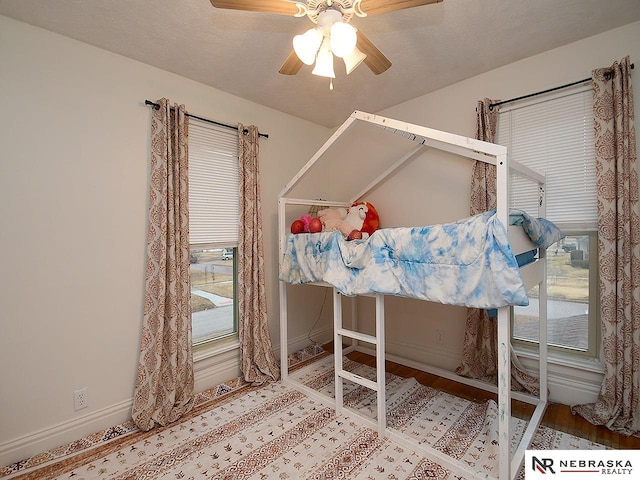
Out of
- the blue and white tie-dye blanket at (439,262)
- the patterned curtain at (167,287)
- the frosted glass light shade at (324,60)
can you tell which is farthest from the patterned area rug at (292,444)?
the frosted glass light shade at (324,60)

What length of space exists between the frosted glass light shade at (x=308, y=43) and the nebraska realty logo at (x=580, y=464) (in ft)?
7.03

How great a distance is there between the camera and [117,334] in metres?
2.04

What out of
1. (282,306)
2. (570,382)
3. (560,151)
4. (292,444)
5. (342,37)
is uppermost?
(342,37)

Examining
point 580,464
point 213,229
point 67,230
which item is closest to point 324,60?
point 213,229

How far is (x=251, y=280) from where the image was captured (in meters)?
2.66

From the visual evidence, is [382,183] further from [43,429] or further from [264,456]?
[43,429]

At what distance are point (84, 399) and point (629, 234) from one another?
3483 millimetres

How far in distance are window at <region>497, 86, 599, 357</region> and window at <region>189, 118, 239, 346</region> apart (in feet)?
7.47

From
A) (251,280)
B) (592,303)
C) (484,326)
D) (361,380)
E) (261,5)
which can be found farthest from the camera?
(251,280)

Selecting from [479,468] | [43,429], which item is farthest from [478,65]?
[43,429]

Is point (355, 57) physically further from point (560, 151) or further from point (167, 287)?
point (167, 287)

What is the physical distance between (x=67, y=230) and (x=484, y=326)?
2.98 meters

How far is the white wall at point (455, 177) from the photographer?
2.01m

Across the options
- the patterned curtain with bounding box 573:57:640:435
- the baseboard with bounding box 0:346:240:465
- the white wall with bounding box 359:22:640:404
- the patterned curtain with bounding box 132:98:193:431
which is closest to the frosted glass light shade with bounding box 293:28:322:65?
the patterned curtain with bounding box 132:98:193:431
